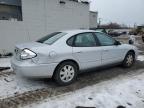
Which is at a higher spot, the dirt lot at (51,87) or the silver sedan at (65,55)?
the silver sedan at (65,55)

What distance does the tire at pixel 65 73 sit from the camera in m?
5.03

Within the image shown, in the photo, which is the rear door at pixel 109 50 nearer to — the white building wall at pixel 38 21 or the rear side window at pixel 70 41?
the rear side window at pixel 70 41

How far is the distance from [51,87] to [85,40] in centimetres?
165

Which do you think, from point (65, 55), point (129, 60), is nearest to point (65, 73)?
point (65, 55)

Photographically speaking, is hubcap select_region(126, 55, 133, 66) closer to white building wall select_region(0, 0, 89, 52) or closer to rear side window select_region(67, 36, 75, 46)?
rear side window select_region(67, 36, 75, 46)

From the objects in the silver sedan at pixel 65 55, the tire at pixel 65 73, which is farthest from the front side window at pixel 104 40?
the tire at pixel 65 73

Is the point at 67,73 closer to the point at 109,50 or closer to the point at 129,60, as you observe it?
the point at 109,50

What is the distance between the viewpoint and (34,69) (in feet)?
15.4

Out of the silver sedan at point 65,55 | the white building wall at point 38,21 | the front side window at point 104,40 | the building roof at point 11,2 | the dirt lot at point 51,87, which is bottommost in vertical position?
the dirt lot at point 51,87

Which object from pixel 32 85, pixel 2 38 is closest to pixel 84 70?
pixel 32 85

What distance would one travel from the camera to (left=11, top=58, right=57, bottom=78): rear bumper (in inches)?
185

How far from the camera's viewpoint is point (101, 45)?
19.5 feet

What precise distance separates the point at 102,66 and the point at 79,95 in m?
1.76

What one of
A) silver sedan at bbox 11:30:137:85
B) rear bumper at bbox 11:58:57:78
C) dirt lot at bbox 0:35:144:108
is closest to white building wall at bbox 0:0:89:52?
dirt lot at bbox 0:35:144:108
